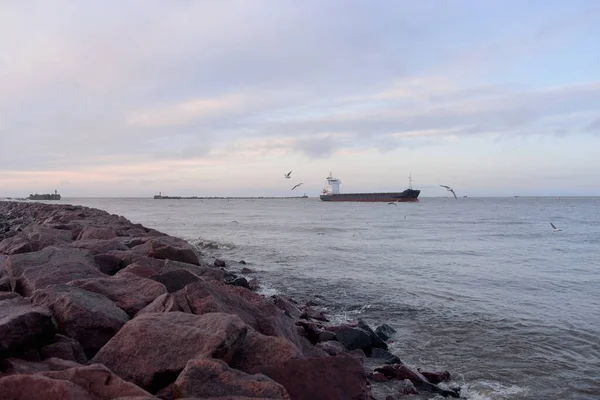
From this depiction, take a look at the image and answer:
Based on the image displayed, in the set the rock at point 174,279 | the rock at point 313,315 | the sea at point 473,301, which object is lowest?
the sea at point 473,301

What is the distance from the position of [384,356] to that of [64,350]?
4.60 meters

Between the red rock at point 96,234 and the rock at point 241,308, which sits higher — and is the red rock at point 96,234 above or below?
above

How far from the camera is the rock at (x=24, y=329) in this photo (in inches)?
139

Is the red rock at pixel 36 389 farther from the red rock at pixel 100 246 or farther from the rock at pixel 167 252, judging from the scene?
the red rock at pixel 100 246

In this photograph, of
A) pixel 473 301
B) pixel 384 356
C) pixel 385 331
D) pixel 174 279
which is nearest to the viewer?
pixel 174 279

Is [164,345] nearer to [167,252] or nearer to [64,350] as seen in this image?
[64,350]

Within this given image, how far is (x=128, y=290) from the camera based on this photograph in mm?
5367

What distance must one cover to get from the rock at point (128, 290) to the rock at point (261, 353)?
1472mm

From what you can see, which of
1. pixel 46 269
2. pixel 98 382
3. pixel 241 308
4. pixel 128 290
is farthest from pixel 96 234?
pixel 98 382

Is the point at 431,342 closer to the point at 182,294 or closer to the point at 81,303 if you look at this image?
the point at 182,294

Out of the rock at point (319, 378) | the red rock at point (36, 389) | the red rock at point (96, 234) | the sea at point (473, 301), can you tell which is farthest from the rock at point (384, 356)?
the red rock at point (96, 234)

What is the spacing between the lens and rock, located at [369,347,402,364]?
6.97 meters

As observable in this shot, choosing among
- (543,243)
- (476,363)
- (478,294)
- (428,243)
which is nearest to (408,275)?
(478,294)

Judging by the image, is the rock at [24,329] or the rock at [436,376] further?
the rock at [436,376]
